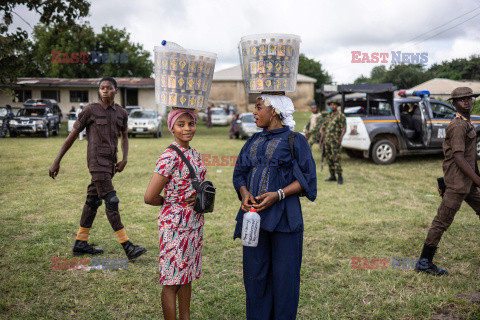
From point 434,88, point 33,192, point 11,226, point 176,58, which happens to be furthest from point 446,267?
point 434,88

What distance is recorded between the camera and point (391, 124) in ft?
38.2

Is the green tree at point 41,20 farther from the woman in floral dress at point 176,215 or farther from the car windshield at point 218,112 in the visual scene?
the car windshield at point 218,112

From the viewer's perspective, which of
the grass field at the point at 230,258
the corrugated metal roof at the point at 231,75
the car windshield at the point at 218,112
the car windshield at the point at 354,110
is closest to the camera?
the grass field at the point at 230,258

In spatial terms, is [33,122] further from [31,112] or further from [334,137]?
[334,137]

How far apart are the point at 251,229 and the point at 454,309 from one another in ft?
7.18

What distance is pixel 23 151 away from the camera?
14336 millimetres

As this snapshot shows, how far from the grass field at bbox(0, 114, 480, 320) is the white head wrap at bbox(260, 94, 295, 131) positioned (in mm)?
1746

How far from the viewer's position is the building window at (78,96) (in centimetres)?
3450

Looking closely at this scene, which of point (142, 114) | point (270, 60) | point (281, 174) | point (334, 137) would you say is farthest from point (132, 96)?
point (281, 174)

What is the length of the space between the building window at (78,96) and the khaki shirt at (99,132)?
108ft

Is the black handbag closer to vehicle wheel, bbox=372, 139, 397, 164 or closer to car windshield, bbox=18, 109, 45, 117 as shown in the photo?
vehicle wheel, bbox=372, 139, 397, 164

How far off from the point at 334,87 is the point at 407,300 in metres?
9.06

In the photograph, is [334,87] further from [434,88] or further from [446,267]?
[434,88]

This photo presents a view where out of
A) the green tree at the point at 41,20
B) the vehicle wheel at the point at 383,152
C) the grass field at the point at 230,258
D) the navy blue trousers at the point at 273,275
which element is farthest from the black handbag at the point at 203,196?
the vehicle wheel at the point at 383,152
